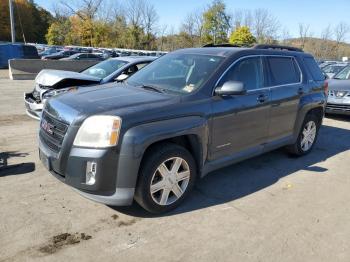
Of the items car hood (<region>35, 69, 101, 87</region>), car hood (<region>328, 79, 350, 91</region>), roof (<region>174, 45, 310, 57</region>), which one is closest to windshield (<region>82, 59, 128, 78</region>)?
car hood (<region>35, 69, 101, 87</region>)

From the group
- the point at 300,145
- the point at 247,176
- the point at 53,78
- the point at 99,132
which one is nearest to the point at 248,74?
the point at 247,176

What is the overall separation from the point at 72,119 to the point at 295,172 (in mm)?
3557

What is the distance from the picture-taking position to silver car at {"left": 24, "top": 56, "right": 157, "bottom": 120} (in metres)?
6.98

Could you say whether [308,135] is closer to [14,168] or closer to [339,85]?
[339,85]

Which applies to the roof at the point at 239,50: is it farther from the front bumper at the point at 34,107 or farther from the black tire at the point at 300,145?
the front bumper at the point at 34,107

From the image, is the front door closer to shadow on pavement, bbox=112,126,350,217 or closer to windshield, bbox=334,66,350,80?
shadow on pavement, bbox=112,126,350,217

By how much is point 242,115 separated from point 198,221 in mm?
1539

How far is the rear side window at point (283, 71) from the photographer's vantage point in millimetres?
5305

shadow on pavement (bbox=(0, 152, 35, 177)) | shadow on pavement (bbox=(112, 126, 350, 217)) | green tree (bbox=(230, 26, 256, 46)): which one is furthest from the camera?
green tree (bbox=(230, 26, 256, 46))

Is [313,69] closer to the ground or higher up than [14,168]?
higher up

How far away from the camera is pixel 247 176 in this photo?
526 centimetres

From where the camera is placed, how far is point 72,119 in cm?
364

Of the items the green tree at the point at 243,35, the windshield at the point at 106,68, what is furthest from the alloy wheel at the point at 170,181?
the green tree at the point at 243,35

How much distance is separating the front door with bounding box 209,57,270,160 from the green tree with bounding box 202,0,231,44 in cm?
6181
